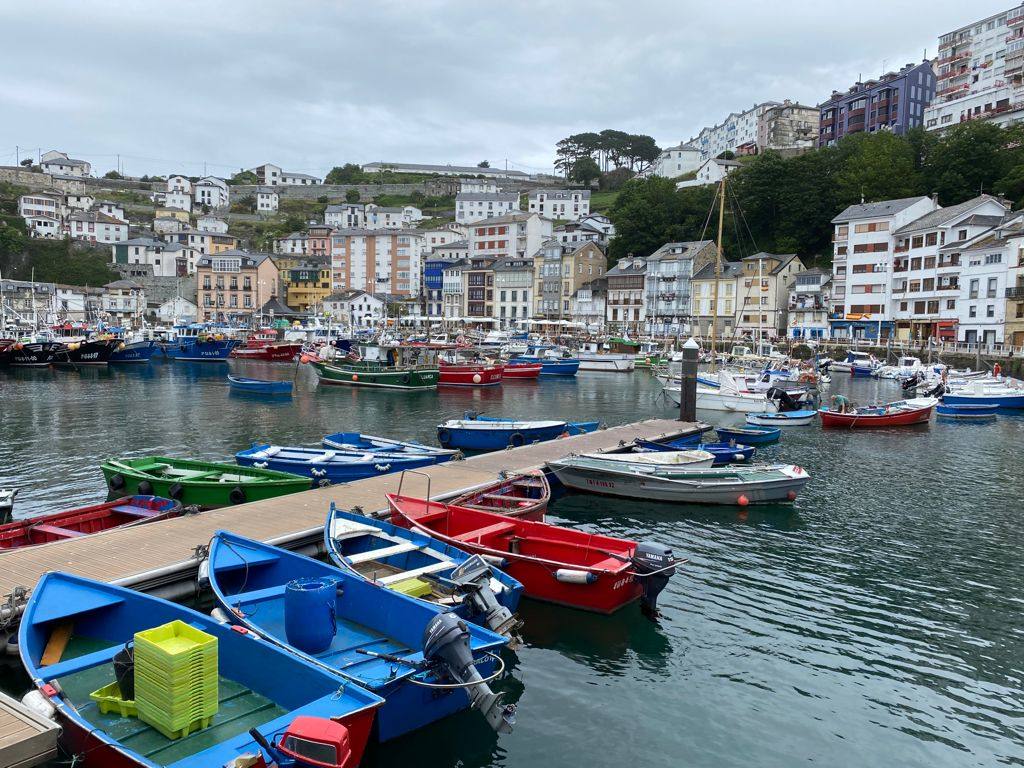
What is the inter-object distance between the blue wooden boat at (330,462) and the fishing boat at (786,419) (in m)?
20.4

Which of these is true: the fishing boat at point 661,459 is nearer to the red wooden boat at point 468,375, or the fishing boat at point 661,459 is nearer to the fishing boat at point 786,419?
the fishing boat at point 786,419

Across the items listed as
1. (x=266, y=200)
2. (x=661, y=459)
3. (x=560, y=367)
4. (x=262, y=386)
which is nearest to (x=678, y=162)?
(x=266, y=200)

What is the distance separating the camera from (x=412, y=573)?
12.1 meters

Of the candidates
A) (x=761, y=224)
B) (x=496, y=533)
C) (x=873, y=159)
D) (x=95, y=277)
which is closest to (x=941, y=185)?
(x=873, y=159)

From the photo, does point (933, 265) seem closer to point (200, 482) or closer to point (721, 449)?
point (721, 449)

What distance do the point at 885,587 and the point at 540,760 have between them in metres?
9.97

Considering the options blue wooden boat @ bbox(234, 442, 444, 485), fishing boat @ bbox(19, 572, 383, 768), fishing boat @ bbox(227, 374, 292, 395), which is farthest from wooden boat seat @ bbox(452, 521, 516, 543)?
fishing boat @ bbox(227, 374, 292, 395)

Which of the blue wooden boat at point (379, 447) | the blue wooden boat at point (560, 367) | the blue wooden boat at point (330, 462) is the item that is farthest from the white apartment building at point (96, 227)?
the blue wooden boat at point (330, 462)

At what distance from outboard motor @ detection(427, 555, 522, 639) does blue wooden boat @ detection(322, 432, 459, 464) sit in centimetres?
1230

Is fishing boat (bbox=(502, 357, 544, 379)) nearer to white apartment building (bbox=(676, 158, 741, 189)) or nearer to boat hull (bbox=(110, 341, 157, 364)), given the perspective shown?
boat hull (bbox=(110, 341, 157, 364))

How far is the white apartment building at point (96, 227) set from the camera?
13450 centimetres

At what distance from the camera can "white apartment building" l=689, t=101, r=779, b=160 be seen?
156 m

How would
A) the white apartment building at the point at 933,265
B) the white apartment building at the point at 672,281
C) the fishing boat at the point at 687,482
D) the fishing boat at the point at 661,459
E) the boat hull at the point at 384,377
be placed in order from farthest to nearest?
the white apartment building at the point at 672,281 < the white apartment building at the point at 933,265 < the boat hull at the point at 384,377 < the fishing boat at the point at 661,459 < the fishing boat at the point at 687,482

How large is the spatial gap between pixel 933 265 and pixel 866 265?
8483 mm
